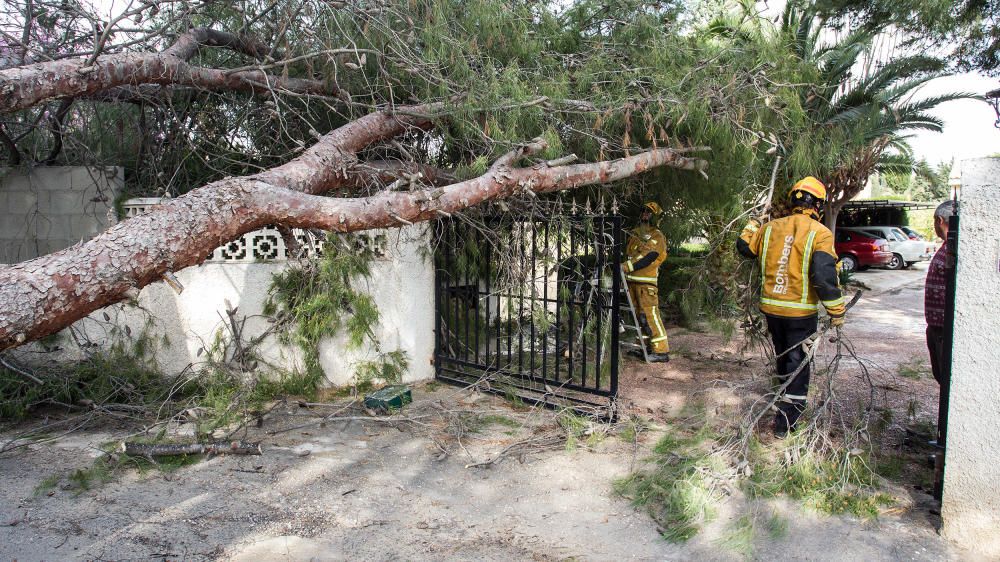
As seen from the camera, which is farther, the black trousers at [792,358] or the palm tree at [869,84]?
the palm tree at [869,84]

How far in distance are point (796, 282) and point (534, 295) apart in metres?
2.14

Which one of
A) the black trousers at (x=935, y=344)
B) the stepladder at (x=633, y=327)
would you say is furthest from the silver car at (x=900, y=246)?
the black trousers at (x=935, y=344)

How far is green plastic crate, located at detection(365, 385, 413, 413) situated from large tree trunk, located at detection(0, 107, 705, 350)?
180cm

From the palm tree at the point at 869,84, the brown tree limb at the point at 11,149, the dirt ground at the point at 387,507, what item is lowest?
the dirt ground at the point at 387,507

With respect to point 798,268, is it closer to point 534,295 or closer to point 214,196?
point 534,295

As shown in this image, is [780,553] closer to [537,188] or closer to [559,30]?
[537,188]

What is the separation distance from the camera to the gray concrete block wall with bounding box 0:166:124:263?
6176mm

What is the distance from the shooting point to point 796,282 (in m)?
4.64

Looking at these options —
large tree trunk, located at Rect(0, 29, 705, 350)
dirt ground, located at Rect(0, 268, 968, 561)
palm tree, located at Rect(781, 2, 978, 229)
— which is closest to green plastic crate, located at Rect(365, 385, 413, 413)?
dirt ground, located at Rect(0, 268, 968, 561)

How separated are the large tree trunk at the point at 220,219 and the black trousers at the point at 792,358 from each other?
5.73ft

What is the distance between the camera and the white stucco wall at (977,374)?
3.16 m

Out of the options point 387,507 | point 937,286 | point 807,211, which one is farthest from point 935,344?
point 387,507

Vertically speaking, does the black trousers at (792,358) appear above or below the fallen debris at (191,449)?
→ above

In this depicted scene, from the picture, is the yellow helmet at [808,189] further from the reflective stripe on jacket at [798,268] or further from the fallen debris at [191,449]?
the fallen debris at [191,449]
